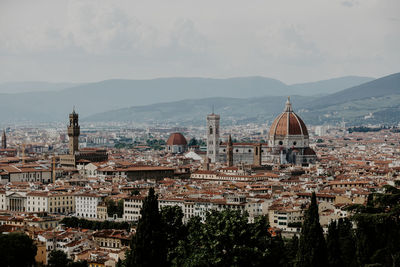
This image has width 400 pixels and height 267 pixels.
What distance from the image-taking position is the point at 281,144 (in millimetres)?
98000

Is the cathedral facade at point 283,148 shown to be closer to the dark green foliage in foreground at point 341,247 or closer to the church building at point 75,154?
the church building at point 75,154

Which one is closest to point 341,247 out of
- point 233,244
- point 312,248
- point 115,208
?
point 233,244

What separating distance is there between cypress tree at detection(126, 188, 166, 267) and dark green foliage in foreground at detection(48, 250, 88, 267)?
9915 millimetres

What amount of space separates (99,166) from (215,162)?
2093 centimetres

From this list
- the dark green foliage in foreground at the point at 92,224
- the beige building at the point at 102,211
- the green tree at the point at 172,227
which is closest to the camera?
the green tree at the point at 172,227

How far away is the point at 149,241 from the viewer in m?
26.1

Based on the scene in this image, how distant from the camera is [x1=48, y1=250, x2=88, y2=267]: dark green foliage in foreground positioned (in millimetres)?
36219

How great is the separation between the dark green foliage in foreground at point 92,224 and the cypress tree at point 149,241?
21090mm

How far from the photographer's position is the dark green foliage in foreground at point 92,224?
48625mm

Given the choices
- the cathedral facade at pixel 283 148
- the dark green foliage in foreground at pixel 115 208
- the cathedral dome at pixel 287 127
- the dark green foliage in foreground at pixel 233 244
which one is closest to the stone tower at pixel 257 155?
the cathedral facade at pixel 283 148

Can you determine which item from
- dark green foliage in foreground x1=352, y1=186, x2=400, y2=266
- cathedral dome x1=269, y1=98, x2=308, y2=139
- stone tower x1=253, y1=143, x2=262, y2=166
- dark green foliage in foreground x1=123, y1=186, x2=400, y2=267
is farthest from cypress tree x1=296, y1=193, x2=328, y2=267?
cathedral dome x1=269, y1=98, x2=308, y2=139

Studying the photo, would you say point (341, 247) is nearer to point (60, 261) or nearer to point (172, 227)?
point (172, 227)

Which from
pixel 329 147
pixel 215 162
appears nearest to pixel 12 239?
pixel 215 162

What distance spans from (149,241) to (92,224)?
24267 mm
